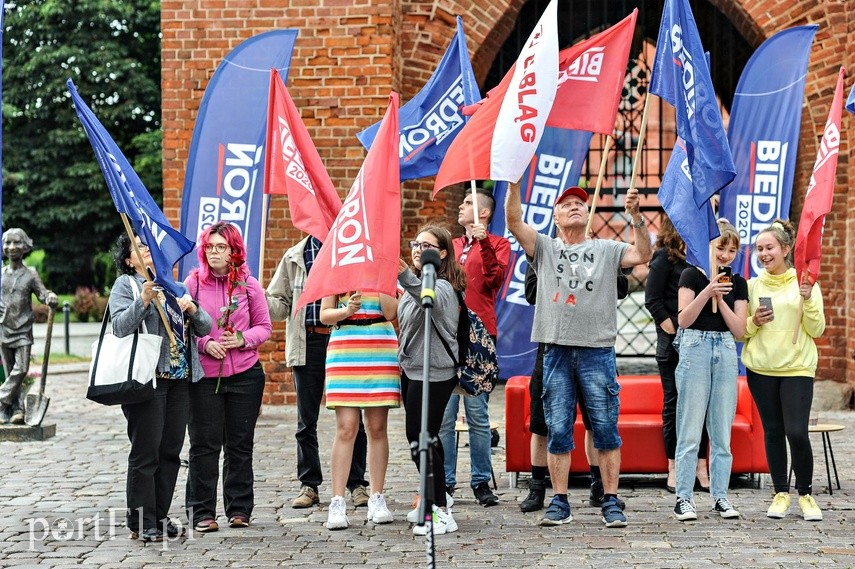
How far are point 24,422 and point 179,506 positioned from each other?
416 cm

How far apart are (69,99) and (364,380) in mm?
28886

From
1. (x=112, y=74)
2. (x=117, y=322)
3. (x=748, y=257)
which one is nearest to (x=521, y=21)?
(x=748, y=257)

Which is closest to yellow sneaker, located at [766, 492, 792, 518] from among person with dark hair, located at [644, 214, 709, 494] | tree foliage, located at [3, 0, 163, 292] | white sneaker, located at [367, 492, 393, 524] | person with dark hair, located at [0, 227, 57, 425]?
person with dark hair, located at [644, 214, 709, 494]

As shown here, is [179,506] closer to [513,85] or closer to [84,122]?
[84,122]

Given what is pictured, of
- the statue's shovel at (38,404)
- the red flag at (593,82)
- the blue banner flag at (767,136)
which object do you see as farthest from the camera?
the statue's shovel at (38,404)

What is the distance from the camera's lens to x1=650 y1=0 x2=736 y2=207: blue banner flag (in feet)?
22.8

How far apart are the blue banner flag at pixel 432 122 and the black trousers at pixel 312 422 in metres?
1.91

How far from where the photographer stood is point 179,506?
7531 mm

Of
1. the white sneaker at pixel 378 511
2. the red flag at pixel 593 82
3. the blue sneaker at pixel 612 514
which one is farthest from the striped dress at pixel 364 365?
the red flag at pixel 593 82

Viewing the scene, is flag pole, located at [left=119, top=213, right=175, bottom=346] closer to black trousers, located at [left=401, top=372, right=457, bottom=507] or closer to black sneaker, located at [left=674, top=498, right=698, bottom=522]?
black trousers, located at [left=401, top=372, right=457, bottom=507]

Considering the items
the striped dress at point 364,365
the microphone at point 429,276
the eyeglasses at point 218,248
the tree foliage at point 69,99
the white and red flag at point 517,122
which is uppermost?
the tree foliage at point 69,99

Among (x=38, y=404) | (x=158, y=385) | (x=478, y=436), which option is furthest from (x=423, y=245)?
(x=38, y=404)

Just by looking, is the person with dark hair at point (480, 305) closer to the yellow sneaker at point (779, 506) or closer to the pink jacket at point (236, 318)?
the pink jacket at point (236, 318)

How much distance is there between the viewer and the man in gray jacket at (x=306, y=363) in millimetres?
7559
